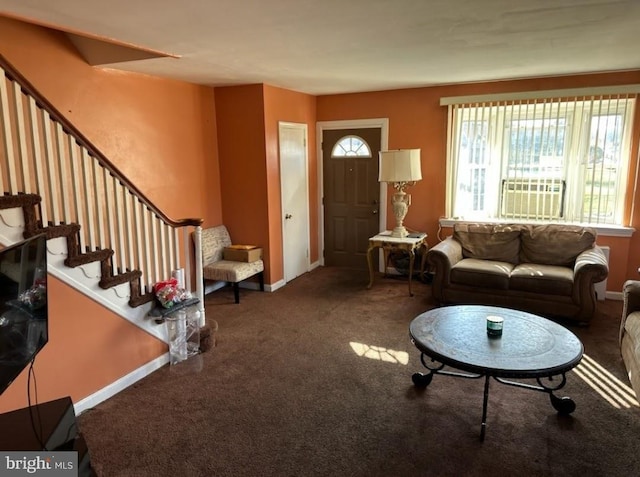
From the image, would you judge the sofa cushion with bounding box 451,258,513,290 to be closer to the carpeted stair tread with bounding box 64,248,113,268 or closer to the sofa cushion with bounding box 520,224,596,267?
the sofa cushion with bounding box 520,224,596,267

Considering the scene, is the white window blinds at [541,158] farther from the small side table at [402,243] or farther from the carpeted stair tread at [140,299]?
the carpeted stair tread at [140,299]

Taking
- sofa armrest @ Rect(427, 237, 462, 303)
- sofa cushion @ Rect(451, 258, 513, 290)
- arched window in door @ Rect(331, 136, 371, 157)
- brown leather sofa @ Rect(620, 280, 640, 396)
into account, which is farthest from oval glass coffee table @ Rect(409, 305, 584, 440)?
arched window in door @ Rect(331, 136, 371, 157)

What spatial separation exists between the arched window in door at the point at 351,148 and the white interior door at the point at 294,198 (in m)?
0.47

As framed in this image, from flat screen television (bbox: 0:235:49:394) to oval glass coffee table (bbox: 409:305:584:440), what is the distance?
1948mm

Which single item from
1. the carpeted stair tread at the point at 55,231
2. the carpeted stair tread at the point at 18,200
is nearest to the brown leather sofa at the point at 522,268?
the carpeted stair tread at the point at 55,231

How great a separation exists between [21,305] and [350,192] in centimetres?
453

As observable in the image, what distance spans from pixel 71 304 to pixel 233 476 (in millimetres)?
1421

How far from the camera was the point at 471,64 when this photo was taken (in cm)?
397

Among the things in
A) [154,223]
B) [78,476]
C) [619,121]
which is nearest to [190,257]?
[154,223]

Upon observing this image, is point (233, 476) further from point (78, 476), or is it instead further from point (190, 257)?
point (190, 257)

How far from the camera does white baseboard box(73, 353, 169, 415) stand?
281cm

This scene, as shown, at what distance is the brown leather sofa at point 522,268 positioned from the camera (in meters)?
3.99

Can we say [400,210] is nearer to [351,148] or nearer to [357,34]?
[351,148]

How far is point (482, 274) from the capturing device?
4340 millimetres
